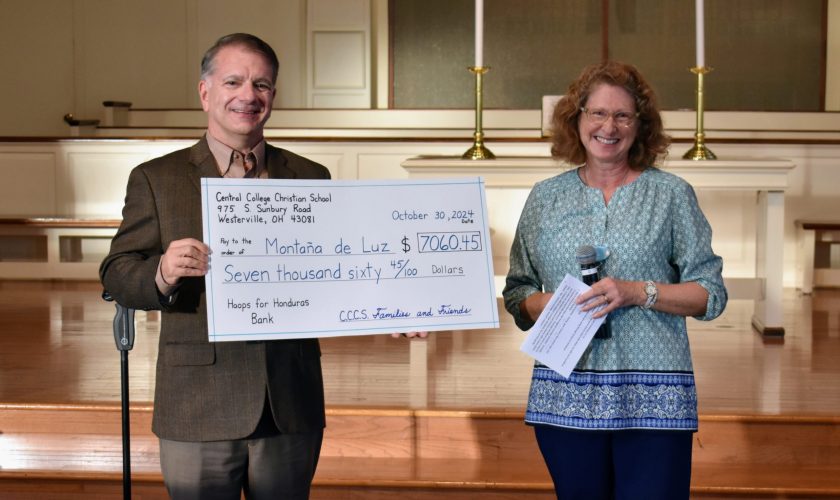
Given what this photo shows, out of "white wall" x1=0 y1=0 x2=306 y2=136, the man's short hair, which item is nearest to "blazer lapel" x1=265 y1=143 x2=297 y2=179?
the man's short hair

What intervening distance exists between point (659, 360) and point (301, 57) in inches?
326

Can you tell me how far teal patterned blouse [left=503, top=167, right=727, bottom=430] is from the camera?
2.12m

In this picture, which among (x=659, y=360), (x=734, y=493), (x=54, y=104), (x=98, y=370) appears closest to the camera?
(x=659, y=360)

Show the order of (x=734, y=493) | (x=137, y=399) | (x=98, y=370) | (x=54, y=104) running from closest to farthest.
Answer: (x=734, y=493), (x=137, y=399), (x=98, y=370), (x=54, y=104)

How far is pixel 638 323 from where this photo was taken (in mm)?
2143

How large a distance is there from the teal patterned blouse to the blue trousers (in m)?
0.03

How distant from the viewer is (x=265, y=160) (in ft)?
6.86

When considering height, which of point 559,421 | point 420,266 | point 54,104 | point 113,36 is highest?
point 113,36

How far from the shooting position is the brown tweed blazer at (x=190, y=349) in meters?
1.99

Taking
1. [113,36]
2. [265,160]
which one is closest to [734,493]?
[265,160]

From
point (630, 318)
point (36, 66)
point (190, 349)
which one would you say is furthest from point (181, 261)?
point (36, 66)

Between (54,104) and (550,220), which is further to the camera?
(54,104)

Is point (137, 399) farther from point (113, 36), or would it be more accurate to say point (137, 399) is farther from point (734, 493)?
point (113, 36)

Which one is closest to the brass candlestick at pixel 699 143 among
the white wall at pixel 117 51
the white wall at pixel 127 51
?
the white wall at pixel 127 51
